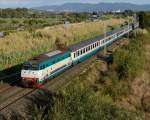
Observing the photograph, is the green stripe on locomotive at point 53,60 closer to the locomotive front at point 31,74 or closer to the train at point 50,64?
the train at point 50,64

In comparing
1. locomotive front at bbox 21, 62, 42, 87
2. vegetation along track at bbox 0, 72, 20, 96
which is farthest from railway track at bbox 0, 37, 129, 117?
vegetation along track at bbox 0, 72, 20, 96

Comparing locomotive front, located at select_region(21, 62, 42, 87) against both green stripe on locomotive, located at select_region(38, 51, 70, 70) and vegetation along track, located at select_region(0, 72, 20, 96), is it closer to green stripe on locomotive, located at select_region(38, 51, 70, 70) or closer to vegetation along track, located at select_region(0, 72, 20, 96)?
green stripe on locomotive, located at select_region(38, 51, 70, 70)

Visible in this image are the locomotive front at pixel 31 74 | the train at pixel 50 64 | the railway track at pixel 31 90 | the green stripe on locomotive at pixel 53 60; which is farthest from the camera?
the green stripe on locomotive at pixel 53 60

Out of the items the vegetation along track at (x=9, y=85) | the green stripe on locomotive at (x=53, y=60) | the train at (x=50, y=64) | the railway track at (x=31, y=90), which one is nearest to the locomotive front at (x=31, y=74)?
the train at (x=50, y=64)

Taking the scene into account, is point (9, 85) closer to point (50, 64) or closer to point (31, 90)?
point (31, 90)

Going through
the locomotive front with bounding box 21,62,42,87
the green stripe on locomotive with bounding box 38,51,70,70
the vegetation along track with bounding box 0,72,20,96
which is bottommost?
the vegetation along track with bounding box 0,72,20,96

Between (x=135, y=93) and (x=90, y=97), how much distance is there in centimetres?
1499

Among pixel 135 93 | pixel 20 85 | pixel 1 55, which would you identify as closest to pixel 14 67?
pixel 1 55

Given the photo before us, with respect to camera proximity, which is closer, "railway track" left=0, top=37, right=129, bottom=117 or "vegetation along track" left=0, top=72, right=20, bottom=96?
"railway track" left=0, top=37, right=129, bottom=117

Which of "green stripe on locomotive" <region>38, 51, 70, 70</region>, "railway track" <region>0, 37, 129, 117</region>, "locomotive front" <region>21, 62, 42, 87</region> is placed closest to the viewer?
"railway track" <region>0, 37, 129, 117</region>

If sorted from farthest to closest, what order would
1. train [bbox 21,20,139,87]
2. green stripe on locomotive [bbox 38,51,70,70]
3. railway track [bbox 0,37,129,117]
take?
green stripe on locomotive [bbox 38,51,70,70]
train [bbox 21,20,139,87]
railway track [bbox 0,37,129,117]

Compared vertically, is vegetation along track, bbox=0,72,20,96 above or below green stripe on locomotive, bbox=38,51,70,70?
below

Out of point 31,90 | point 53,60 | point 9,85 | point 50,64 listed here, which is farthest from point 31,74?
point 53,60

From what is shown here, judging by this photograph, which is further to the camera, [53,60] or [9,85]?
[53,60]
